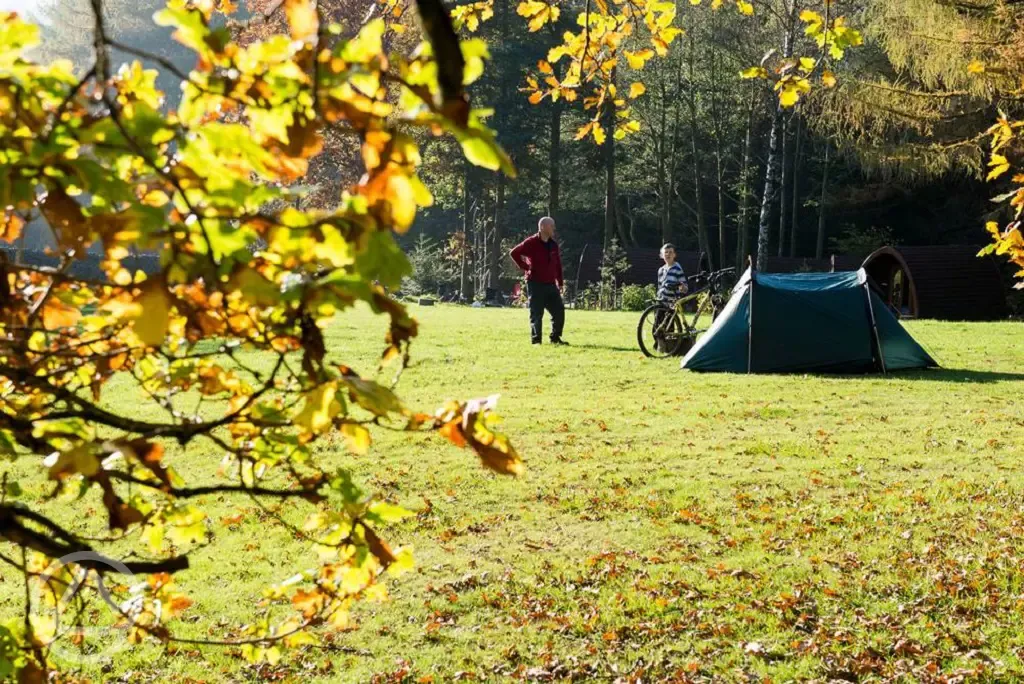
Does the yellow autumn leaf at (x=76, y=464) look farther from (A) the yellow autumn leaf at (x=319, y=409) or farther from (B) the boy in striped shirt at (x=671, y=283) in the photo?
(B) the boy in striped shirt at (x=671, y=283)

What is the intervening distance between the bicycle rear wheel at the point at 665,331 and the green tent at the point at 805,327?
1336 millimetres

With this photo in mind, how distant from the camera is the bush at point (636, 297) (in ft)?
87.7

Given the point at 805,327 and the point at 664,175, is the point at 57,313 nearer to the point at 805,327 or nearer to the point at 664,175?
the point at 805,327

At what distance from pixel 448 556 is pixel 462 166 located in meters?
31.8

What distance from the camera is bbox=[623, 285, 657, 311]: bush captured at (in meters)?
26.7

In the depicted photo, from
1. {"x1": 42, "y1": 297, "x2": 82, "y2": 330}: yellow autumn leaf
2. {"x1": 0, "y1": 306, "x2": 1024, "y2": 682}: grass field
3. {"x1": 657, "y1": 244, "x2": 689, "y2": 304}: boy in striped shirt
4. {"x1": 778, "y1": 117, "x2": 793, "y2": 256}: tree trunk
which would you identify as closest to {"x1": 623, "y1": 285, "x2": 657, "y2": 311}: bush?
{"x1": 778, "y1": 117, "x2": 793, "y2": 256}: tree trunk

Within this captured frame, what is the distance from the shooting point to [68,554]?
1.85 metres

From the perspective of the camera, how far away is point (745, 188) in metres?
36.5

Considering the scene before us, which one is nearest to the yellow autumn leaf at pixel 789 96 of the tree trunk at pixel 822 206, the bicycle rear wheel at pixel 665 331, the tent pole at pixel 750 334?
the tent pole at pixel 750 334

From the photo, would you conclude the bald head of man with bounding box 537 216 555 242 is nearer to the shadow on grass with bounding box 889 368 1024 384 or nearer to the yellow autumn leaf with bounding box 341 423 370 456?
the shadow on grass with bounding box 889 368 1024 384

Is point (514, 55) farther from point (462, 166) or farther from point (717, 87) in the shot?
point (717, 87)

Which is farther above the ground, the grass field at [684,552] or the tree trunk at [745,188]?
the tree trunk at [745,188]

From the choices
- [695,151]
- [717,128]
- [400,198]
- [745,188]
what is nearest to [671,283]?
[400,198]

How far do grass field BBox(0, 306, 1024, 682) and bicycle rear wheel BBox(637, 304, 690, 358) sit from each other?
2995 mm
